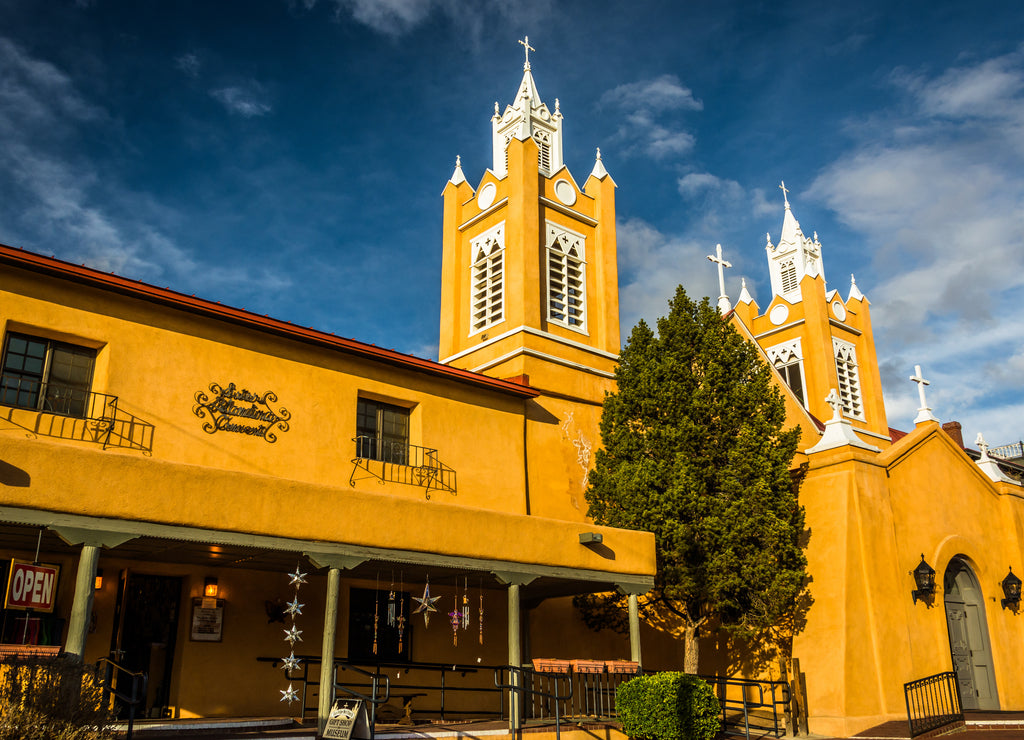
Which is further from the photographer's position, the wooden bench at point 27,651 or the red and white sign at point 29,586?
the red and white sign at point 29,586

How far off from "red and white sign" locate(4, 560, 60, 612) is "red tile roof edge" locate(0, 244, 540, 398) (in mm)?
4984

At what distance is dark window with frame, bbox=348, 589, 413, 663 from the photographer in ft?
55.8

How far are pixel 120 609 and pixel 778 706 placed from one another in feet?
43.4

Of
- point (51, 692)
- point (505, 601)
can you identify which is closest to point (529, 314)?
point (505, 601)

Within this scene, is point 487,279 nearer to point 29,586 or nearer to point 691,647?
point 691,647

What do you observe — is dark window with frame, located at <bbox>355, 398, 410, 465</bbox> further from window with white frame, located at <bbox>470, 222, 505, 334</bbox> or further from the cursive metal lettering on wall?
window with white frame, located at <bbox>470, 222, 505, 334</bbox>

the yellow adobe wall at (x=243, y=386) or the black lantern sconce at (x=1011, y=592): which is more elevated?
the yellow adobe wall at (x=243, y=386)

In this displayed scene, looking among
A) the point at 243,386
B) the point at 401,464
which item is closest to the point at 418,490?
the point at 401,464

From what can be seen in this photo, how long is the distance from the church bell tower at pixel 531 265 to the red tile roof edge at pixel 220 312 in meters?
3.64

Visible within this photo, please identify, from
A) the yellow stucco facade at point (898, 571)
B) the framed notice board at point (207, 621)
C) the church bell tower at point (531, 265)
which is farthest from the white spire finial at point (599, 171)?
the framed notice board at point (207, 621)

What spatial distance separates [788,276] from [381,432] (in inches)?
1227

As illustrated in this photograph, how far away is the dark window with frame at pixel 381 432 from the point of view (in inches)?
672

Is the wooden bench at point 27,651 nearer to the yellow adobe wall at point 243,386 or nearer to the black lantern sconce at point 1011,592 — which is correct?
the yellow adobe wall at point 243,386

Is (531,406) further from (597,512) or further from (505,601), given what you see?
(505,601)
